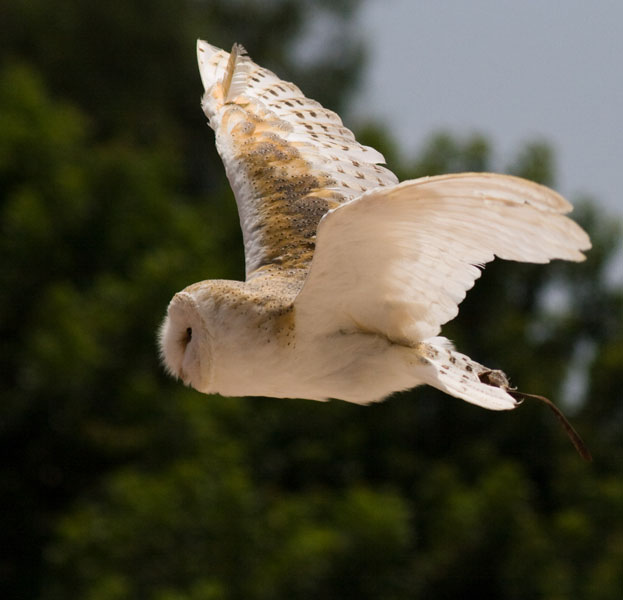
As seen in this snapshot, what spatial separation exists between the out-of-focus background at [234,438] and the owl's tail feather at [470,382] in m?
5.66

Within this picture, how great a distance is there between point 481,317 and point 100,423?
4.15 meters

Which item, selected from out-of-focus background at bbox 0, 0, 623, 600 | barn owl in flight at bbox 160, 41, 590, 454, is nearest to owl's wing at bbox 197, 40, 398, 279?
barn owl in flight at bbox 160, 41, 590, 454

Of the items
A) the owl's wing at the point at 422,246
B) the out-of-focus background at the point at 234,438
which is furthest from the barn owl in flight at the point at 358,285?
the out-of-focus background at the point at 234,438

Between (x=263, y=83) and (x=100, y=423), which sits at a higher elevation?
(x=263, y=83)

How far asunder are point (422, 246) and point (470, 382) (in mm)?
267

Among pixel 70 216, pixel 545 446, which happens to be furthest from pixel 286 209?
pixel 545 446

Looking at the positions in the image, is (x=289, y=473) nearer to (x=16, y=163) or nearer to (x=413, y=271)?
(x=16, y=163)

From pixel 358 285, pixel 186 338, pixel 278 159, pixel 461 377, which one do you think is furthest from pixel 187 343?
pixel 278 159

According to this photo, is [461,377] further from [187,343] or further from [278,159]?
[278,159]

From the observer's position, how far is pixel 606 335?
1286 centimetres

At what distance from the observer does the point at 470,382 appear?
1988mm

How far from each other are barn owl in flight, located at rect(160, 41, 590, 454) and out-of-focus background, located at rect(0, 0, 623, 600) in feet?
17.7

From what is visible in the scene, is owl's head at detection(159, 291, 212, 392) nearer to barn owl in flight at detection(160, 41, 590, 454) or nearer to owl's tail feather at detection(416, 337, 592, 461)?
barn owl in flight at detection(160, 41, 590, 454)

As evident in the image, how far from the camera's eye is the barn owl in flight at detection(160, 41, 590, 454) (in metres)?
1.69
